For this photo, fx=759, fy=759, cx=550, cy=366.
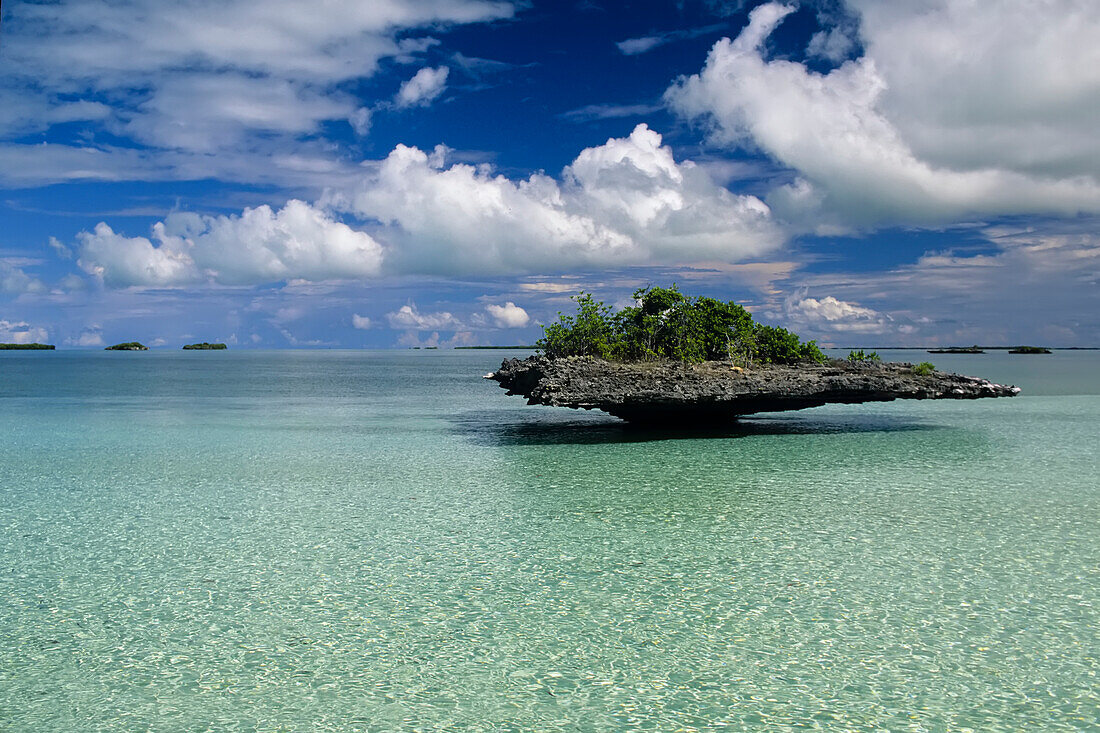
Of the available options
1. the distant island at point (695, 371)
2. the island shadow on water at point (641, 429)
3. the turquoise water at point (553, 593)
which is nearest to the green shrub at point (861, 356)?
the distant island at point (695, 371)

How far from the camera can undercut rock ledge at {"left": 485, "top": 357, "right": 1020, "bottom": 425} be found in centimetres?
1892

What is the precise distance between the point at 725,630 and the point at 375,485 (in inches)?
Answer: 333

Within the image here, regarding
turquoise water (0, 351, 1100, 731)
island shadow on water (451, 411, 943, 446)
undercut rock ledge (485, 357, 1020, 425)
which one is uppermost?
undercut rock ledge (485, 357, 1020, 425)

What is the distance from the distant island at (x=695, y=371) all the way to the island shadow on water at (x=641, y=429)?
55 centimetres

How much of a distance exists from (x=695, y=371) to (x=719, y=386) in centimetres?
84

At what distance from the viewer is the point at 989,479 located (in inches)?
538

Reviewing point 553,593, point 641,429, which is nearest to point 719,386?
point 641,429

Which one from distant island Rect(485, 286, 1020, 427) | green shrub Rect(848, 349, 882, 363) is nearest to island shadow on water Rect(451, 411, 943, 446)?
distant island Rect(485, 286, 1020, 427)

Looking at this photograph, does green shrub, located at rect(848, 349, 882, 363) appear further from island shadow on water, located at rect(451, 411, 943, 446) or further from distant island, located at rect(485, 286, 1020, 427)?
island shadow on water, located at rect(451, 411, 943, 446)

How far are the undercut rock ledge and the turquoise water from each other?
279cm

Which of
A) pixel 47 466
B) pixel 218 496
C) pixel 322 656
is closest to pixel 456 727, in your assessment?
pixel 322 656

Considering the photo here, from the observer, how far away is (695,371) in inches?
776

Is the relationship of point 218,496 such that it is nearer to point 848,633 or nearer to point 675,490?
point 675,490

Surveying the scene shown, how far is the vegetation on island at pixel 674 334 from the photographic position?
22141 mm
